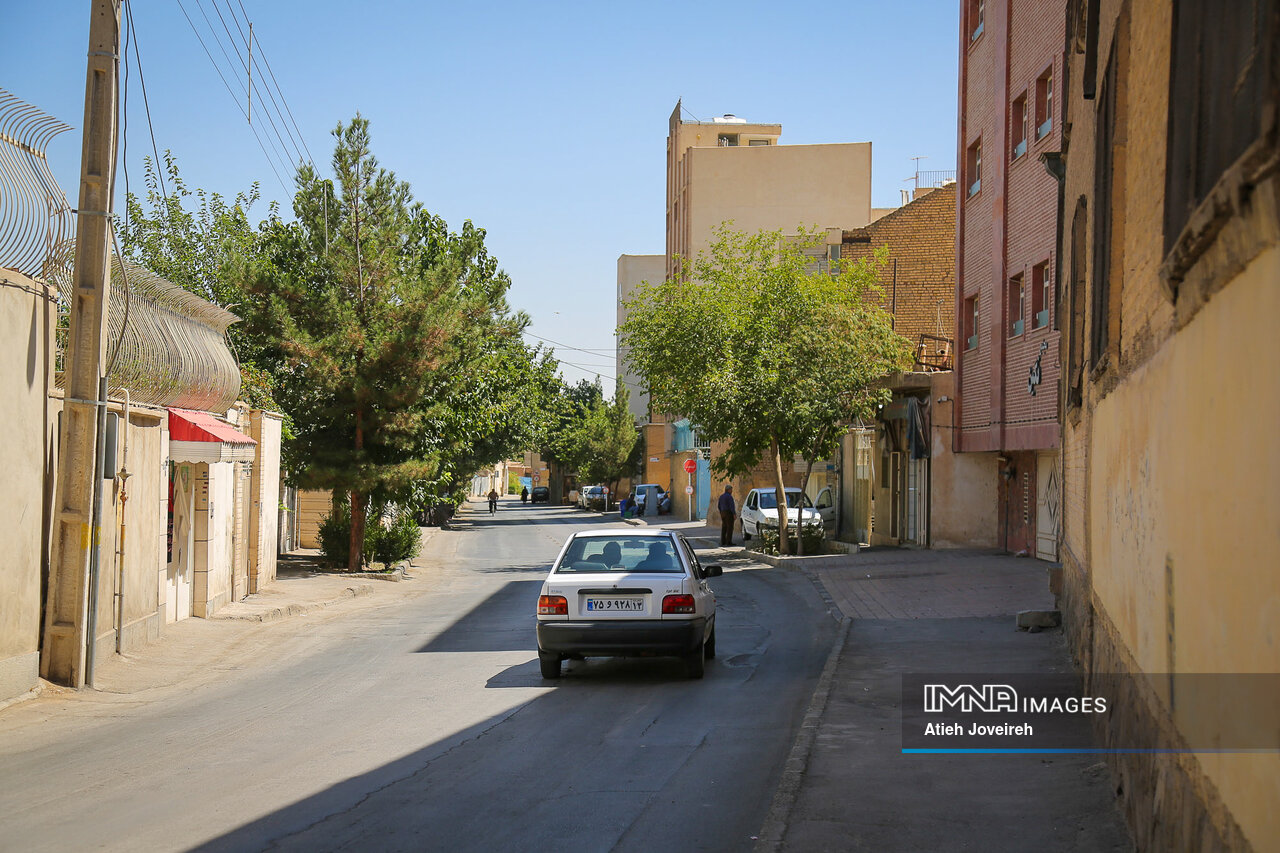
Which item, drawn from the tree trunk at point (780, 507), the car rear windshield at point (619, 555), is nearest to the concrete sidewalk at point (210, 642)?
the car rear windshield at point (619, 555)

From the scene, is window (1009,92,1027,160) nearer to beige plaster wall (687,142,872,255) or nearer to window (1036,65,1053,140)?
window (1036,65,1053,140)

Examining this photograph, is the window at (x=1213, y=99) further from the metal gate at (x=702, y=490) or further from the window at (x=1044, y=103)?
the metal gate at (x=702, y=490)

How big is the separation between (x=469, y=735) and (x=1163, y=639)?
18.9 ft

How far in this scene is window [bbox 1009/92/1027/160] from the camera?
24688 mm

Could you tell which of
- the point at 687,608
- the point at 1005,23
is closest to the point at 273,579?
the point at 687,608

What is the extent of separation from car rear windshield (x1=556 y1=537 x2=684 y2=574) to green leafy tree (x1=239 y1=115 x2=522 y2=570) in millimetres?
13304

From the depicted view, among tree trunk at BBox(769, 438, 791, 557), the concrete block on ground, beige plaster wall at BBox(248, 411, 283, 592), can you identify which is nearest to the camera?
the concrete block on ground

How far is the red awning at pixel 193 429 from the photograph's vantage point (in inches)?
610

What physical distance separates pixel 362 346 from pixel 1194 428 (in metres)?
22.6

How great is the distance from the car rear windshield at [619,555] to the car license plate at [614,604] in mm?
570

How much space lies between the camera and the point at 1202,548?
403cm

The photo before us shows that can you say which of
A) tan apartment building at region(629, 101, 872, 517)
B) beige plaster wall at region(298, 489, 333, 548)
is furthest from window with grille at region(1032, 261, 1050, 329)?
tan apartment building at region(629, 101, 872, 517)

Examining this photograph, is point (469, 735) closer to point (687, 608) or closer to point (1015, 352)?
point (687, 608)

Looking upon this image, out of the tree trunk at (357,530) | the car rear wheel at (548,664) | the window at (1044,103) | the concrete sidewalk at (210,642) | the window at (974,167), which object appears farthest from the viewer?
the window at (974,167)
